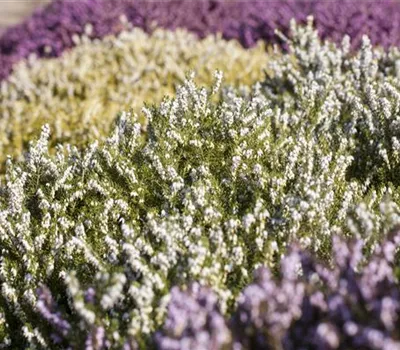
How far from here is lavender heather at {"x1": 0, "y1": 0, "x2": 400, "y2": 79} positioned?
29.4 feet

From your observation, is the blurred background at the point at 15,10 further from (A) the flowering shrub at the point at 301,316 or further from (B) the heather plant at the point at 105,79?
(A) the flowering shrub at the point at 301,316

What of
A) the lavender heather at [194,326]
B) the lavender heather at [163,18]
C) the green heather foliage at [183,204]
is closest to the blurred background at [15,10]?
the lavender heather at [163,18]

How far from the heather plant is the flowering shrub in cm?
383

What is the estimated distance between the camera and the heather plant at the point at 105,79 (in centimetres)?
695

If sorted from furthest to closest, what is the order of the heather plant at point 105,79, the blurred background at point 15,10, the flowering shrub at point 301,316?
the blurred background at point 15,10
the heather plant at point 105,79
the flowering shrub at point 301,316

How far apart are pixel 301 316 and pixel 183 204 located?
5.00ft

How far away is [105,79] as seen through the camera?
320 inches

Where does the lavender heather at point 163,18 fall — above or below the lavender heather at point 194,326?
above

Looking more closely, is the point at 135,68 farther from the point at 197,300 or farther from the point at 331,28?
the point at 197,300

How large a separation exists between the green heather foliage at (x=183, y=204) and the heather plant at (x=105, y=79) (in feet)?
5.96

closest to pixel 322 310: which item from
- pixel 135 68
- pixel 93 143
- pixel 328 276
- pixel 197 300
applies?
pixel 328 276

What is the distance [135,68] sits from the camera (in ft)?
27.1

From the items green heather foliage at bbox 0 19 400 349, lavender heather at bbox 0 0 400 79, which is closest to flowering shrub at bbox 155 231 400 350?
green heather foliage at bbox 0 19 400 349

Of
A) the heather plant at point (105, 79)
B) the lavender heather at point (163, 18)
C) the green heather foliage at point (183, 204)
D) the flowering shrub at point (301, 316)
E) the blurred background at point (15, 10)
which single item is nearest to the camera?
the flowering shrub at point (301, 316)
